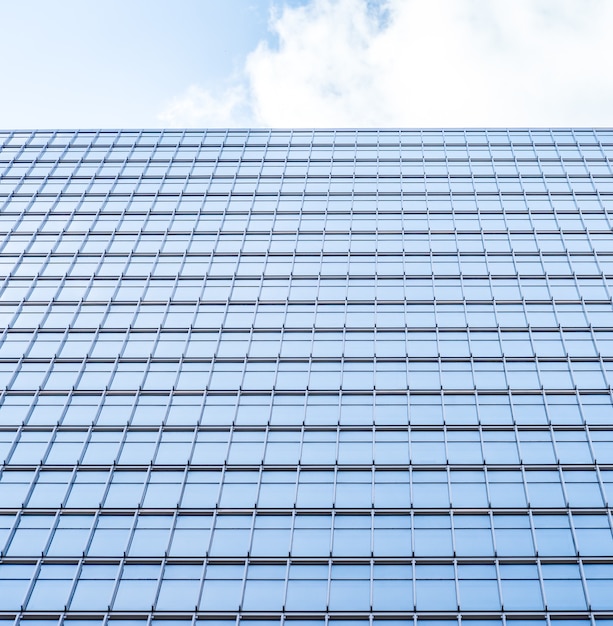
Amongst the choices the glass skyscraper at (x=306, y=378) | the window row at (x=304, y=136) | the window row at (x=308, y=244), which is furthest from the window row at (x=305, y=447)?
the window row at (x=304, y=136)

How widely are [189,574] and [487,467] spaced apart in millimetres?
13476

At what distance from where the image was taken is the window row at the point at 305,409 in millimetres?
38812

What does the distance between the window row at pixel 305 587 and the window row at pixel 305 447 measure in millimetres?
5451

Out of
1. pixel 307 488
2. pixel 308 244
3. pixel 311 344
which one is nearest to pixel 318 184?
pixel 308 244

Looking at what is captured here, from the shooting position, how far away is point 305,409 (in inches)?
1559

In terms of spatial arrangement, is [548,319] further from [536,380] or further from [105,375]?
[105,375]

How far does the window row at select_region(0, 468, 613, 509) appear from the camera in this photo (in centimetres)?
3500

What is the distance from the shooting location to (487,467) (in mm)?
36406

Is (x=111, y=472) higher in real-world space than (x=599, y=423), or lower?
higher

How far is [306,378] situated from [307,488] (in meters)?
6.99

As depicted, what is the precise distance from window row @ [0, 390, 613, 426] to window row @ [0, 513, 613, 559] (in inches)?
212

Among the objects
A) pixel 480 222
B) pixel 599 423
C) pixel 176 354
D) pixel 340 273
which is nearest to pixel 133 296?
pixel 176 354

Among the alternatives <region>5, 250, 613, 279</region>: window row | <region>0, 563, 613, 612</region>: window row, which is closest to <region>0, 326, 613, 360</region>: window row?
<region>5, 250, 613, 279</region>: window row

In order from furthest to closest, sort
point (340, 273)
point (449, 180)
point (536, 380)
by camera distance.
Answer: point (449, 180), point (340, 273), point (536, 380)
